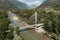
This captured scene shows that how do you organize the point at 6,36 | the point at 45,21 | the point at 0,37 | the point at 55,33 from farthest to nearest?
the point at 45,21 → the point at 55,33 → the point at 6,36 → the point at 0,37

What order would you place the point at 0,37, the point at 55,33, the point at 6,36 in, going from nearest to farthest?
the point at 0,37 < the point at 6,36 < the point at 55,33

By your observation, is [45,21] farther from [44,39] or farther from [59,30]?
[44,39]

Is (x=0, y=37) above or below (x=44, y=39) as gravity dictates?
above

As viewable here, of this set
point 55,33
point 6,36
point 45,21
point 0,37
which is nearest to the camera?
point 0,37

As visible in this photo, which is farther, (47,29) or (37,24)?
(37,24)

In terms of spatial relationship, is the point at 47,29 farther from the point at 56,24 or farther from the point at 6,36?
the point at 6,36

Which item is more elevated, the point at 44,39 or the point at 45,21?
the point at 45,21

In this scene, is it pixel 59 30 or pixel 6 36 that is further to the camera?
pixel 59 30

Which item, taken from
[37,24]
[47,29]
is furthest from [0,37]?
[37,24]

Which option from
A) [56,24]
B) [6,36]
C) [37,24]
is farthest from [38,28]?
Answer: [6,36]
